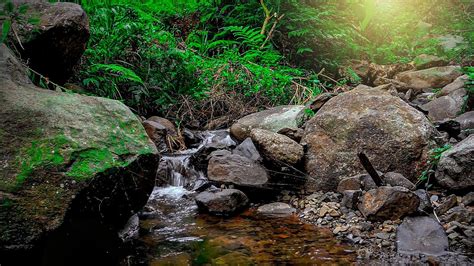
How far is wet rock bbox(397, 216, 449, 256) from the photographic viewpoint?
2444 millimetres

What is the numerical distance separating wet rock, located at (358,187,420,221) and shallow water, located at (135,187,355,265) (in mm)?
383

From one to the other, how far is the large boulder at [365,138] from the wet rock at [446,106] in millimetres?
1527

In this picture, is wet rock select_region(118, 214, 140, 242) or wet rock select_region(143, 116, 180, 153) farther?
wet rock select_region(143, 116, 180, 153)

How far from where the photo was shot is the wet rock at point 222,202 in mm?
3396

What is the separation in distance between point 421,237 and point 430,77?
544 centimetres

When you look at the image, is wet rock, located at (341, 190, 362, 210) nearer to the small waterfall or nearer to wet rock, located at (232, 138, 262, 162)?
wet rock, located at (232, 138, 262, 162)

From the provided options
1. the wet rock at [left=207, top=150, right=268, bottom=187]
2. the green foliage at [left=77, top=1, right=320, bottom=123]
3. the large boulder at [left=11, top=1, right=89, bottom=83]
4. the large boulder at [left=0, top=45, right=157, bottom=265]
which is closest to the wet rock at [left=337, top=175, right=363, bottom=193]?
the wet rock at [left=207, top=150, right=268, bottom=187]

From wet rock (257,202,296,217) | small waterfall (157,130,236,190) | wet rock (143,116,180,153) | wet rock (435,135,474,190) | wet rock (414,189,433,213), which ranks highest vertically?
wet rock (435,135,474,190)

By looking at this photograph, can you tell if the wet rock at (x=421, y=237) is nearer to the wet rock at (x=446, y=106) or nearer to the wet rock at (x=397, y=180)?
the wet rock at (x=397, y=180)

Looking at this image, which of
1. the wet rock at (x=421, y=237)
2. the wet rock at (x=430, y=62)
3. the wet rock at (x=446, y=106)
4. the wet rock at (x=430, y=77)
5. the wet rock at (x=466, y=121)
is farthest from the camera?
the wet rock at (x=430, y=62)

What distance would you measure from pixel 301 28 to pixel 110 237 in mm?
6459

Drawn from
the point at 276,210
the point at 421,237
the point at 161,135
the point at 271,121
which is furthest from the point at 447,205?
the point at 161,135

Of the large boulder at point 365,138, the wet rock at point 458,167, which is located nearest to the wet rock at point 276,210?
the large boulder at point 365,138

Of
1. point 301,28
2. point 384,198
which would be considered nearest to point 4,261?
point 384,198
